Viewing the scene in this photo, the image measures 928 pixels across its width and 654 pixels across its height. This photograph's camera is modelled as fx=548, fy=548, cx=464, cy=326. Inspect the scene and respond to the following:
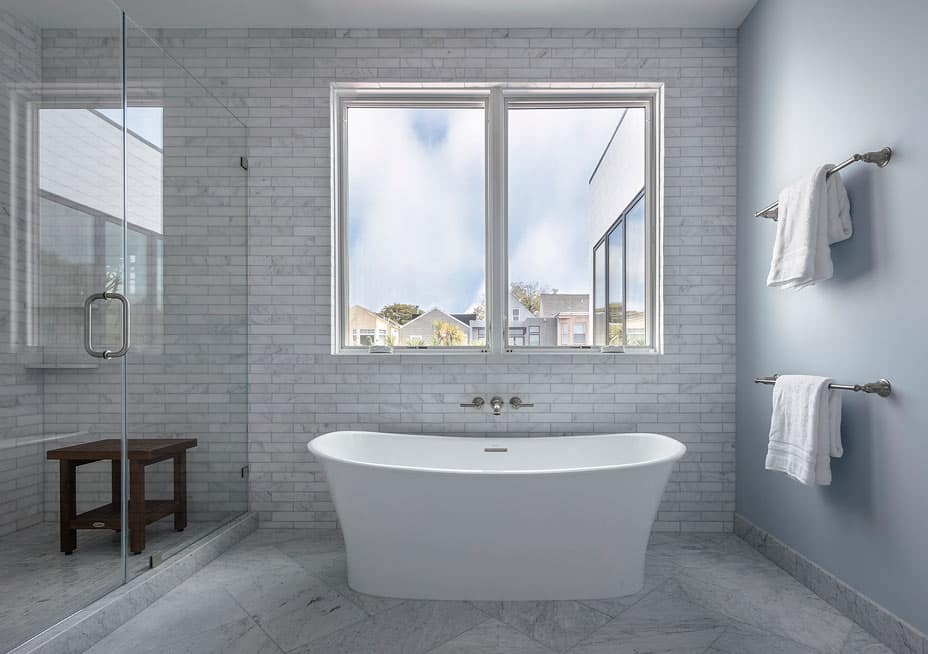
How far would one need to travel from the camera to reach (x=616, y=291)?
11.1ft

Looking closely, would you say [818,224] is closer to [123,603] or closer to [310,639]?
[310,639]

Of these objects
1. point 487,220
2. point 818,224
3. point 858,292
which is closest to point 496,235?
point 487,220

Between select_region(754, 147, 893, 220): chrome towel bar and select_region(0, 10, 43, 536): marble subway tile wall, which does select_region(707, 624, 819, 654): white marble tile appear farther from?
select_region(0, 10, 43, 536): marble subway tile wall

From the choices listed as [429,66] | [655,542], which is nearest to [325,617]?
[655,542]

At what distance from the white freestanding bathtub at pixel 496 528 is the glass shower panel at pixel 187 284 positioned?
0.79 meters

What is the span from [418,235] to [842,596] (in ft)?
8.98

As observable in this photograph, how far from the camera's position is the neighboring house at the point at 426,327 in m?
3.40

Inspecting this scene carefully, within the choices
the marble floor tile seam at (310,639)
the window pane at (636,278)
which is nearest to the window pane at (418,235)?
the window pane at (636,278)

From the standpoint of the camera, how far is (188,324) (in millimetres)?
2727

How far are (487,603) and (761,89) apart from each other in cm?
293

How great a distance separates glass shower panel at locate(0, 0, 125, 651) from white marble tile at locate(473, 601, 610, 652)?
5.24 feet

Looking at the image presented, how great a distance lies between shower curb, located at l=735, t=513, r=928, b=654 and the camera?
1.90m

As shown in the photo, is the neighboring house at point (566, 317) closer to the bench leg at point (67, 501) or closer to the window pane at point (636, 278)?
the window pane at point (636, 278)

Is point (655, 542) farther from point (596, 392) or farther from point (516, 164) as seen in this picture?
point (516, 164)
